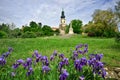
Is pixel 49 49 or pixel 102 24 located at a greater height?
pixel 102 24

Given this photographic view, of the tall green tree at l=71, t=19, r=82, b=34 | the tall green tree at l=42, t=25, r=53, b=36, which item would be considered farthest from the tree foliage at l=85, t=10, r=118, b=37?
the tall green tree at l=71, t=19, r=82, b=34

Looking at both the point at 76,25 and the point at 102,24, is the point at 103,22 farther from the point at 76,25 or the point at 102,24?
the point at 76,25

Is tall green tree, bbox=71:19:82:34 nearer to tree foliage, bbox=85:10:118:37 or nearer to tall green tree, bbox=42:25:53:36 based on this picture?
tall green tree, bbox=42:25:53:36

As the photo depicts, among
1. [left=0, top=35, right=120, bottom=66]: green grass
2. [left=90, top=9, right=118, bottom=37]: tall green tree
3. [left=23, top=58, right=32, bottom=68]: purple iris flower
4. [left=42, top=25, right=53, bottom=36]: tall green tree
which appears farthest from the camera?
[left=42, top=25, right=53, bottom=36]: tall green tree

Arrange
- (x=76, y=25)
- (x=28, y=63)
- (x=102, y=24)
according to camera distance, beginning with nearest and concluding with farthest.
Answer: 1. (x=28, y=63)
2. (x=102, y=24)
3. (x=76, y=25)

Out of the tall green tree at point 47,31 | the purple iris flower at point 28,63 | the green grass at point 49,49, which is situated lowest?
the green grass at point 49,49

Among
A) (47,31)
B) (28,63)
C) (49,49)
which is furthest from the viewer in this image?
(47,31)

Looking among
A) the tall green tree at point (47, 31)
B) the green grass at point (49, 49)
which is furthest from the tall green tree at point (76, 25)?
the green grass at point (49, 49)

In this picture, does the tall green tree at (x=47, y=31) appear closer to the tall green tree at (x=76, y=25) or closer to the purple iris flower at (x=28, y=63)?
the tall green tree at (x=76, y=25)

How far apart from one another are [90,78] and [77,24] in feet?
289

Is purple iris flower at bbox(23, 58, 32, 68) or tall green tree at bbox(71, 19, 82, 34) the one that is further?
tall green tree at bbox(71, 19, 82, 34)

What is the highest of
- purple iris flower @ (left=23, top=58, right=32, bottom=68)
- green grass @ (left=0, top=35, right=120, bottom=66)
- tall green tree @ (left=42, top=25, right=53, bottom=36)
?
tall green tree @ (left=42, top=25, right=53, bottom=36)

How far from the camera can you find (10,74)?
16.8ft

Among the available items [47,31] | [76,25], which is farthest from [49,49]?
A: [76,25]
